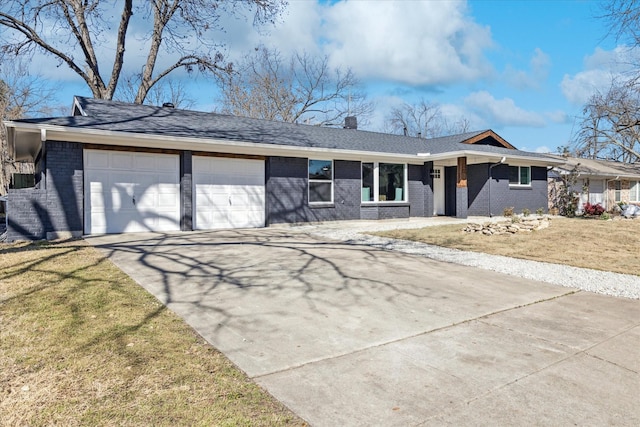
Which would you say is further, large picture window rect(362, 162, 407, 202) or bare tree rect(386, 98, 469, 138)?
bare tree rect(386, 98, 469, 138)

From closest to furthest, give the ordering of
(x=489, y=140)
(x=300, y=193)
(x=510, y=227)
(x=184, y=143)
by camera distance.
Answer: (x=184, y=143) → (x=510, y=227) → (x=300, y=193) → (x=489, y=140)

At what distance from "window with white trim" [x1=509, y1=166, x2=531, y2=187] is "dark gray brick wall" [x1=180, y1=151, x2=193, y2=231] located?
46.4 feet

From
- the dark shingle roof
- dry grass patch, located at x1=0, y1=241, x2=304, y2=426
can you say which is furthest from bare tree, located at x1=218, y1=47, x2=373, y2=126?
dry grass patch, located at x1=0, y1=241, x2=304, y2=426

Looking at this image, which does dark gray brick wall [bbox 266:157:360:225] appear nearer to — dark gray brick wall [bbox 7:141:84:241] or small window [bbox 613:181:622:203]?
dark gray brick wall [bbox 7:141:84:241]

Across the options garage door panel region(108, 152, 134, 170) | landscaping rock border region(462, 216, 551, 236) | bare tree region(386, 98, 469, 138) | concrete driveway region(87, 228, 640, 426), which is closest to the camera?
concrete driveway region(87, 228, 640, 426)

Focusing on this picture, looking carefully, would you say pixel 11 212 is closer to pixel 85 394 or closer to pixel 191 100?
pixel 85 394

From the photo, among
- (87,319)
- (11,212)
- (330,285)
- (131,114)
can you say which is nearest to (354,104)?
(131,114)

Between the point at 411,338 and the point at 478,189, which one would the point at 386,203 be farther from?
the point at 411,338

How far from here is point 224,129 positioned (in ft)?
44.7


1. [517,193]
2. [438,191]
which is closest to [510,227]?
[438,191]

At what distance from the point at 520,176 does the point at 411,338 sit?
57.7ft

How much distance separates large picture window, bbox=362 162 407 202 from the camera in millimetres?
15962

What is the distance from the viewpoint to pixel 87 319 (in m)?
4.01

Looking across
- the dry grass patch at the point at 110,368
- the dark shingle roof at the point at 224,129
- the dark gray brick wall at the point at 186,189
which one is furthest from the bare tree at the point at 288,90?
the dry grass patch at the point at 110,368
